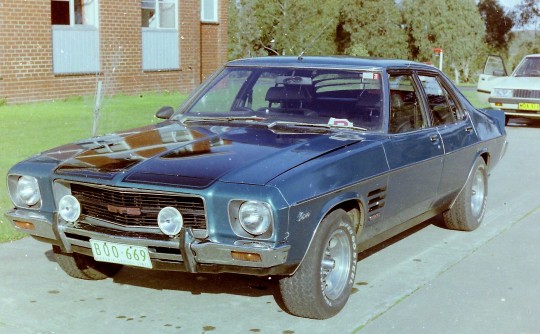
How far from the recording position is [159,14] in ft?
69.0

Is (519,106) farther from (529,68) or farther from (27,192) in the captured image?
(27,192)

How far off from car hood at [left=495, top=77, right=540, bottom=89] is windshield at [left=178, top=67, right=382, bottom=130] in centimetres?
1152

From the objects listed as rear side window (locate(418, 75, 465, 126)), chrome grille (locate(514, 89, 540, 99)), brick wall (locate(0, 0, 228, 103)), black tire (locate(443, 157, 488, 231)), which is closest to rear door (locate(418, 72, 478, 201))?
rear side window (locate(418, 75, 465, 126))

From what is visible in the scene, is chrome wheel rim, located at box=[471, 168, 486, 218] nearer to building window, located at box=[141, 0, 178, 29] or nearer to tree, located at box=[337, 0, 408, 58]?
building window, located at box=[141, 0, 178, 29]

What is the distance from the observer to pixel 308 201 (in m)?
4.66

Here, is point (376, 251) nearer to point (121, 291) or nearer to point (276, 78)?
point (276, 78)

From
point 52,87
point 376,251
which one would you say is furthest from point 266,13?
point 376,251

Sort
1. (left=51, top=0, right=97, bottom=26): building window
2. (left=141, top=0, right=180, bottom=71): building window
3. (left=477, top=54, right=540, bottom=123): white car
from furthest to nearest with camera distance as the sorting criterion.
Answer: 1. (left=141, top=0, right=180, bottom=71): building window
2. (left=51, top=0, right=97, bottom=26): building window
3. (left=477, top=54, right=540, bottom=123): white car

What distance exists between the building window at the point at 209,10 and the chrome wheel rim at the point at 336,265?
60.1 ft

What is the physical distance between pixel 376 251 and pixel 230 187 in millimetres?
2485

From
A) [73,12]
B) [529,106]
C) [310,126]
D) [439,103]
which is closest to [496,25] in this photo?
[529,106]

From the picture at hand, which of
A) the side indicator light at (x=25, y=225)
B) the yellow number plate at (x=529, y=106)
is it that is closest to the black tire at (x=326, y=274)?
the side indicator light at (x=25, y=225)

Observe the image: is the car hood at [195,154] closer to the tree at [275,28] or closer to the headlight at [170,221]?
the headlight at [170,221]

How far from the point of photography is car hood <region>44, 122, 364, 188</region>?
470 cm
